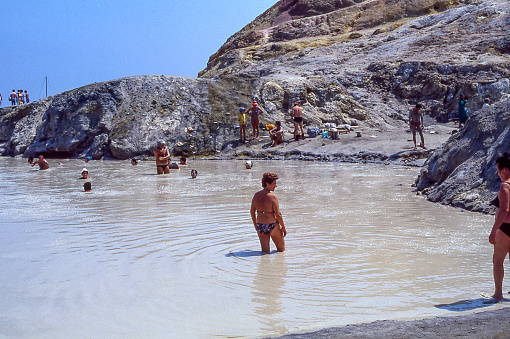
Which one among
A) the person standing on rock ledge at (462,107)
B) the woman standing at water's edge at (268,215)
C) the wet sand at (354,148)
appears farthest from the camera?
the person standing on rock ledge at (462,107)

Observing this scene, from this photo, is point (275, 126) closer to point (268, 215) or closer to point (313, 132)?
point (313, 132)

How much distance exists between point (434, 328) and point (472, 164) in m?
7.35

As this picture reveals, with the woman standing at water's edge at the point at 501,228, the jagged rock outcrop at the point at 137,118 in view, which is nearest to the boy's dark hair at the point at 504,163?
the woman standing at water's edge at the point at 501,228

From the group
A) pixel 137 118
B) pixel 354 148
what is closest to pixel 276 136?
pixel 354 148

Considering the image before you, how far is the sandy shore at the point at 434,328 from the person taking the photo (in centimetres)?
379

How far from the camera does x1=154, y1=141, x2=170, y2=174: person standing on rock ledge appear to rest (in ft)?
58.2

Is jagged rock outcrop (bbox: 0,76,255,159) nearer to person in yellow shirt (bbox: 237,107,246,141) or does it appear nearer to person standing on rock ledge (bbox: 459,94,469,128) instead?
person in yellow shirt (bbox: 237,107,246,141)

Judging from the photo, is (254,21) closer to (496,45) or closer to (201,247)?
(496,45)

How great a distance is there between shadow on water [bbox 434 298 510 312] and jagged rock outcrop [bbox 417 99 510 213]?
4.74 metres

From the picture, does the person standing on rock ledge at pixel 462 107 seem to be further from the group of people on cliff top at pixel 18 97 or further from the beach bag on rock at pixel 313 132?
the group of people on cliff top at pixel 18 97

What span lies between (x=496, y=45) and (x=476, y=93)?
5.30 meters

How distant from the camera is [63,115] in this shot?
96.3 feet

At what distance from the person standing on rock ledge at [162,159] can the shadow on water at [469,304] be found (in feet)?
45.0

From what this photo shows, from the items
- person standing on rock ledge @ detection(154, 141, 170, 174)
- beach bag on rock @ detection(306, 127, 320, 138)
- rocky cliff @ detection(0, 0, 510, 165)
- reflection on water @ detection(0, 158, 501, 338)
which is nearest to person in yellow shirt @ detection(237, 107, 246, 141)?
rocky cliff @ detection(0, 0, 510, 165)
